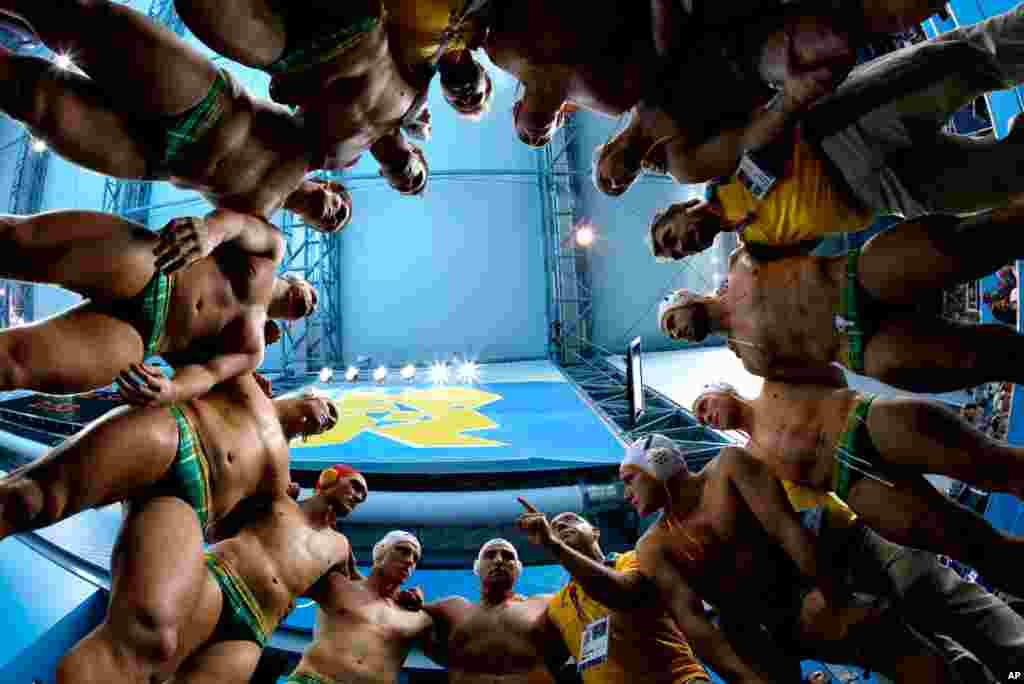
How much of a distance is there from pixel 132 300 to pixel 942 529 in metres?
2.75

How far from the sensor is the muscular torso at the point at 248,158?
5.40ft

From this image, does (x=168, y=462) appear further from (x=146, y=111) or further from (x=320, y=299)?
(x=320, y=299)

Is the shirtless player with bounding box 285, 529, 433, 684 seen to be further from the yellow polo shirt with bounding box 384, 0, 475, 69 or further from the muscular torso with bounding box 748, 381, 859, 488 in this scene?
the yellow polo shirt with bounding box 384, 0, 475, 69

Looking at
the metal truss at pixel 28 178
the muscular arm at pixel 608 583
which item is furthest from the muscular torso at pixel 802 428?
the metal truss at pixel 28 178

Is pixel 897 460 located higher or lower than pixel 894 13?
lower

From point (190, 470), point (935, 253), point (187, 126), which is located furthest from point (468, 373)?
point (935, 253)

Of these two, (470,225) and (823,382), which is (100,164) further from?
(470,225)

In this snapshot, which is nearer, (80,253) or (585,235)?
(80,253)

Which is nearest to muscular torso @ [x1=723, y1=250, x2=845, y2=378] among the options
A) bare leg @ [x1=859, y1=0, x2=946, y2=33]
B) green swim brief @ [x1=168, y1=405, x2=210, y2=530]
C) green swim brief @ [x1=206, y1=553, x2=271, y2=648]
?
bare leg @ [x1=859, y1=0, x2=946, y2=33]

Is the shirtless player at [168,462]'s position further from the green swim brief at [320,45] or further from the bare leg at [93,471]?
the green swim brief at [320,45]

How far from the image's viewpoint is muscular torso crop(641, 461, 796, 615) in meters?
2.10

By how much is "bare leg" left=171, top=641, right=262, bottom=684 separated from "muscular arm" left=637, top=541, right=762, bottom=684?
162 cm

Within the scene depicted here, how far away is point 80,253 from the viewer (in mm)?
1450

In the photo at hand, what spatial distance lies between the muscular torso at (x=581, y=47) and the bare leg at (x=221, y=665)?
2.36 m
